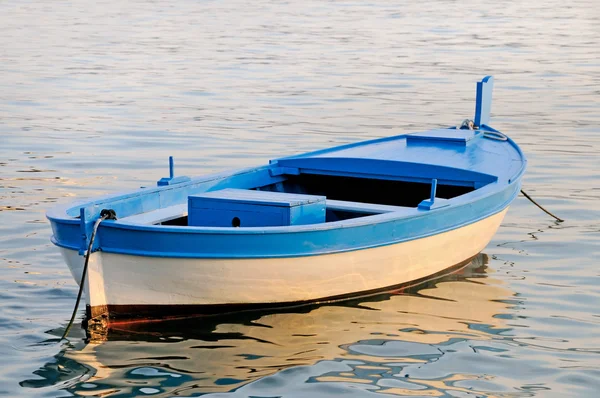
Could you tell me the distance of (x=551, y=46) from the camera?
115 ft

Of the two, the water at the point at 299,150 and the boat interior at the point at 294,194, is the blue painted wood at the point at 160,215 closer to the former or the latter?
the boat interior at the point at 294,194

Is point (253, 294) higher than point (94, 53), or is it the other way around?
point (94, 53)

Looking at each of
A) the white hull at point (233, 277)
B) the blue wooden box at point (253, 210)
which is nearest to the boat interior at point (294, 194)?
the blue wooden box at point (253, 210)

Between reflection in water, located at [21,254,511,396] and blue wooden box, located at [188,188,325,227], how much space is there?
31.3 inches

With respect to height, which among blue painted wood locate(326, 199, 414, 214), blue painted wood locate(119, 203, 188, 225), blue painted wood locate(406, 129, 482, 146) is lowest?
blue painted wood locate(119, 203, 188, 225)

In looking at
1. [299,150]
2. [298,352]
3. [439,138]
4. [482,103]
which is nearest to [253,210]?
[298,352]

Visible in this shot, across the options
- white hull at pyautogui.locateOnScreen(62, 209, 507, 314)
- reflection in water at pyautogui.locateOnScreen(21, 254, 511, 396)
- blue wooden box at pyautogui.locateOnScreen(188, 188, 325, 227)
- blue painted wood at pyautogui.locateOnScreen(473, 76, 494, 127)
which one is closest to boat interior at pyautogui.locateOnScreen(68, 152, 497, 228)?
blue wooden box at pyautogui.locateOnScreen(188, 188, 325, 227)

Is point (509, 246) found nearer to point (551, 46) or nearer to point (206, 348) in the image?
point (206, 348)

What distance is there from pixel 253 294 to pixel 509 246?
4.33 meters

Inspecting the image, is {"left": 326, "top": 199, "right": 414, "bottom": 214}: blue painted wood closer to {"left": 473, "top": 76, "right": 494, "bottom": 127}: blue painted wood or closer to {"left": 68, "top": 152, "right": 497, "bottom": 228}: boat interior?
{"left": 68, "top": 152, "right": 497, "bottom": 228}: boat interior

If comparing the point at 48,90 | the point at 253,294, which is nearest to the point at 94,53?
the point at 48,90

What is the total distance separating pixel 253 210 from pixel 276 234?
0.74 metres

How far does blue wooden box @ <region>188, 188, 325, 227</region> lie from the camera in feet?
29.2

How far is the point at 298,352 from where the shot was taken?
8.33 m
